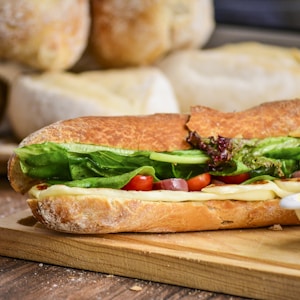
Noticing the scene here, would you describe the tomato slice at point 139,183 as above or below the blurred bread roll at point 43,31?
below

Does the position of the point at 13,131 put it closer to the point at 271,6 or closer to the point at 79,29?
the point at 79,29

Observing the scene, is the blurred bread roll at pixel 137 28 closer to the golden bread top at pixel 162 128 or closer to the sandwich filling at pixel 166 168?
the golden bread top at pixel 162 128

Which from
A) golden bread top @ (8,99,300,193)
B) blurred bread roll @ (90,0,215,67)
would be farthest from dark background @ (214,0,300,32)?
golden bread top @ (8,99,300,193)

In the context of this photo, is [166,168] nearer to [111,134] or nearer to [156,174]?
[156,174]

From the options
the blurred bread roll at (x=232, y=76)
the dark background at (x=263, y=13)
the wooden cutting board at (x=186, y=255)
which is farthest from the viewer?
the dark background at (x=263, y=13)

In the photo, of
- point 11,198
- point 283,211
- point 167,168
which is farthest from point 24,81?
point 283,211

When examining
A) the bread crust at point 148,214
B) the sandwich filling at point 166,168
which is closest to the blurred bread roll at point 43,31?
the sandwich filling at point 166,168

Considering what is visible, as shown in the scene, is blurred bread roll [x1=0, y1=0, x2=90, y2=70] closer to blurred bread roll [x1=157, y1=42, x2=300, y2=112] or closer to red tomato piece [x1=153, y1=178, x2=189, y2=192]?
blurred bread roll [x1=157, y1=42, x2=300, y2=112]

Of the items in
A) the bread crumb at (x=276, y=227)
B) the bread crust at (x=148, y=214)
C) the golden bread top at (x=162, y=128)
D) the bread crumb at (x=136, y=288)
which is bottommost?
the bread crumb at (x=276, y=227)
